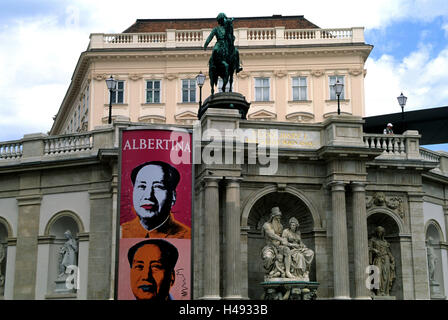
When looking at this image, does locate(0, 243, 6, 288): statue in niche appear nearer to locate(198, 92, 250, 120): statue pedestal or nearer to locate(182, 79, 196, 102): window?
locate(198, 92, 250, 120): statue pedestal

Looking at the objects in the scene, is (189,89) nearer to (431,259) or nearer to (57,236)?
(57,236)

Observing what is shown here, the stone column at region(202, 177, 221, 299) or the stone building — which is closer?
the stone column at region(202, 177, 221, 299)

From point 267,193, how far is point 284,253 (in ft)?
8.81

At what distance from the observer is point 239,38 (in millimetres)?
64125

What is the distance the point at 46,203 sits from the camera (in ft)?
102

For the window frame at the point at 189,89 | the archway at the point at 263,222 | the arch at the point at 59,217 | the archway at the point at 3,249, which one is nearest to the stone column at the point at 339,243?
the archway at the point at 263,222

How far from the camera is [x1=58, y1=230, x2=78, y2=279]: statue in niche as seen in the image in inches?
1200

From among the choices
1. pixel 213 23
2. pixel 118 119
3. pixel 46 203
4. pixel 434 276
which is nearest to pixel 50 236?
pixel 46 203

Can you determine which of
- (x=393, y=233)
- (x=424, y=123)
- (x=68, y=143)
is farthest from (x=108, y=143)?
(x=424, y=123)

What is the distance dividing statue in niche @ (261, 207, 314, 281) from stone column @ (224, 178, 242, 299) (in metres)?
1.29

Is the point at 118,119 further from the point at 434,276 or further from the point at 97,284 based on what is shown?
the point at 434,276

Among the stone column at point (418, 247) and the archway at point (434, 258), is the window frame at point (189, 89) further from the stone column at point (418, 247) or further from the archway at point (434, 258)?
the stone column at point (418, 247)

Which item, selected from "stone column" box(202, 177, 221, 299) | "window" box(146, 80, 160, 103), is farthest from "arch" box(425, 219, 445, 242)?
"window" box(146, 80, 160, 103)

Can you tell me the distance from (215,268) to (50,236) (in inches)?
312
